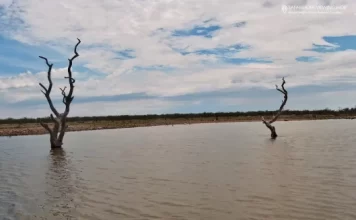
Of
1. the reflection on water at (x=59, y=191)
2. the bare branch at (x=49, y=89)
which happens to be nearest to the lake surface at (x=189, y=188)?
the reflection on water at (x=59, y=191)

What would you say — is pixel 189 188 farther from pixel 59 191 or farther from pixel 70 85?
pixel 70 85

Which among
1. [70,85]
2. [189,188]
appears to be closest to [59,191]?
[189,188]

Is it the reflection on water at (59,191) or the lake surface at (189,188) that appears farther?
the reflection on water at (59,191)

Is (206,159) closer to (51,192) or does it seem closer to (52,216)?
(51,192)

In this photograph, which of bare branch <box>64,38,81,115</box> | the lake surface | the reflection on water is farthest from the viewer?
bare branch <box>64,38,81,115</box>

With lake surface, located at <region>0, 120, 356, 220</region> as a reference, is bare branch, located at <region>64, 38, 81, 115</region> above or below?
above

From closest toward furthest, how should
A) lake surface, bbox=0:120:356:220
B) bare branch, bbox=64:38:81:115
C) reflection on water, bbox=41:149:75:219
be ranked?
lake surface, bbox=0:120:356:220, reflection on water, bbox=41:149:75:219, bare branch, bbox=64:38:81:115

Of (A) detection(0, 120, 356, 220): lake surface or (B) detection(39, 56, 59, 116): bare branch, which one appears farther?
(B) detection(39, 56, 59, 116): bare branch

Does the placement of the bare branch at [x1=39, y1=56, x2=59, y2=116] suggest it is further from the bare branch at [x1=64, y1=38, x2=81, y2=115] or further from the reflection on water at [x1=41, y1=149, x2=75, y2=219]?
the reflection on water at [x1=41, y1=149, x2=75, y2=219]

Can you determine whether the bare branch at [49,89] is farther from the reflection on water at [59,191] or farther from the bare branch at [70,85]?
the reflection on water at [59,191]

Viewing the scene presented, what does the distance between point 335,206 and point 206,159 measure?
34.5 ft

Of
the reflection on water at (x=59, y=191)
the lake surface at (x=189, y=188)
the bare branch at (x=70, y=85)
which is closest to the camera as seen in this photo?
the lake surface at (x=189, y=188)

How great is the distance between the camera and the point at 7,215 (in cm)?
1013

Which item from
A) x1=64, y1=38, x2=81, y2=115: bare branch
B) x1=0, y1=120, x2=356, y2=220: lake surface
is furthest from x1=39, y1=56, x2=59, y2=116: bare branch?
x1=0, y1=120, x2=356, y2=220: lake surface
